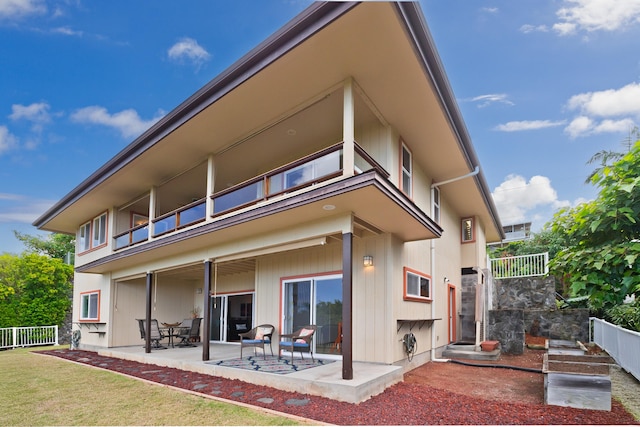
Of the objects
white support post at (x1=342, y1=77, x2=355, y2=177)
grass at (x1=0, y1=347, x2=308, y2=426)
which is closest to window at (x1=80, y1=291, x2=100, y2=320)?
grass at (x1=0, y1=347, x2=308, y2=426)

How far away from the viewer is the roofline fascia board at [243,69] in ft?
16.8

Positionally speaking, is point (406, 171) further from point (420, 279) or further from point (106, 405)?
point (106, 405)

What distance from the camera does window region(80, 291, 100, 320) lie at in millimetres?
14805

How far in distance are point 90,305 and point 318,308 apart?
433 inches

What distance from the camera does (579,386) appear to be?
5.57 m

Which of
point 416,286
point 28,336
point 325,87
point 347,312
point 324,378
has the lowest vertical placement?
point 28,336

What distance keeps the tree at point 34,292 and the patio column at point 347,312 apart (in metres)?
18.2

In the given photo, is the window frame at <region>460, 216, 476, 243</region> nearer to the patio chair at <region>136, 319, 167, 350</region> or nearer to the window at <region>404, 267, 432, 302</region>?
the window at <region>404, 267, 432, 302</region>

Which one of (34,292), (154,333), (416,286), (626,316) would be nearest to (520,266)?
(626,316)

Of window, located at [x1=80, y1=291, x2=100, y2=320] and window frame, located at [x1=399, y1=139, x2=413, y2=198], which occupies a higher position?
window frame, located at [x1=399, y1=139, x2=413, y2=198]

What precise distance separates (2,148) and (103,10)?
2129 cm

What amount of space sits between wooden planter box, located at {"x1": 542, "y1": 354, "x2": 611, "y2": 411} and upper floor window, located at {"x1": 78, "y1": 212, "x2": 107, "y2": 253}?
1437 cm

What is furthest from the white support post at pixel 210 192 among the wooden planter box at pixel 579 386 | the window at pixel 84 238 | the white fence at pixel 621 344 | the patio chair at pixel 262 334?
the window at pixel 84 238

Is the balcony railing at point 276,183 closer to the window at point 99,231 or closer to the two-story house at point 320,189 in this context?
the two-story house at point 320,189
